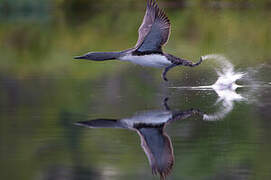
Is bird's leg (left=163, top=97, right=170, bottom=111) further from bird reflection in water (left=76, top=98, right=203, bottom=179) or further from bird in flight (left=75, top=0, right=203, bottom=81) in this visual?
bird in flight (left=75, top=0, right=203, bottom=81)

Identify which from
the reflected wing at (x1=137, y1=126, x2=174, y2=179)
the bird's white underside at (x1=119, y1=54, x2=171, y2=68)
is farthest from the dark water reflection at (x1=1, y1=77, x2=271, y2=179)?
the bird's white underside at (x1=119, y1=54, x2=171, y2=68)

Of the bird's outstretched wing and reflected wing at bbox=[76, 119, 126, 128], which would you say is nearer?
reflected wing at bbox=[76, 119, 126, 128]

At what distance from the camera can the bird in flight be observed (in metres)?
8.23

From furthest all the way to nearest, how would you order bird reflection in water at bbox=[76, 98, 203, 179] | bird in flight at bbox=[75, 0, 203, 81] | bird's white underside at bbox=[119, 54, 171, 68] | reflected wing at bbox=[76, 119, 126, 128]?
bird's white underside at bbox=[119, 54, 171, 68], bird in flight at bbox=[75, 0, 203, 81], reflected wing at bbox=[76, 119, 126, 128], bird reflection in water at bbox=[76, 98, 203, 179]

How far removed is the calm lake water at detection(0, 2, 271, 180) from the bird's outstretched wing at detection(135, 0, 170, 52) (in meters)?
0.70

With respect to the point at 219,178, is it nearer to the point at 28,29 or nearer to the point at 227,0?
the point at 28,29

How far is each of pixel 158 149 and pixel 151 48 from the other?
261 cm

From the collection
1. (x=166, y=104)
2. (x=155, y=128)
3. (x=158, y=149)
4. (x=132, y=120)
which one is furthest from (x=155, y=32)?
(x=158, y=149)

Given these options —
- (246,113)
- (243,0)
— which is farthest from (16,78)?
(243,0)

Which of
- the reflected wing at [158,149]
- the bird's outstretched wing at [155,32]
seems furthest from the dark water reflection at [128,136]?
the bird's outstretched wing at [155,32]

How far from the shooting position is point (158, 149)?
612 centimetres

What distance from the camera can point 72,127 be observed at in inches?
284

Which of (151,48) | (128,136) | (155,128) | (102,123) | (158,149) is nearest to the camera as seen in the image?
(158,149)

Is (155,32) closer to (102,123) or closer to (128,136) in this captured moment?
(102,123)
